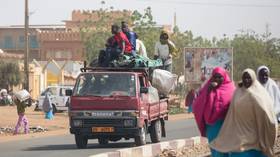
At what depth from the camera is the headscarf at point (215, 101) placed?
10.6 metres

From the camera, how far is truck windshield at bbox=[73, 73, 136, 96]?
20.9 m

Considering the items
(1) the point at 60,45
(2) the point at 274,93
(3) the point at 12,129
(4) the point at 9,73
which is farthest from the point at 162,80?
(1) the point at 60,45

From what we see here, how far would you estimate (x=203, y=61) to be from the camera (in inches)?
2028

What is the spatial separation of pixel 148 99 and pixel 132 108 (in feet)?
3.39

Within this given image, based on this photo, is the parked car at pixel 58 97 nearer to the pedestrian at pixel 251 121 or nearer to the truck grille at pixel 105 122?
the truck grille at pixel 105 122

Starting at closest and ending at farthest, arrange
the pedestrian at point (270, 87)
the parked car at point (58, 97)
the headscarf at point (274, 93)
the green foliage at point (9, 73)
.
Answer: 1. the pedestrian at point (270, 87)
2. the headscarf at point (274, 93)
3. the parked car at point (58, 97)
4. the green foliage at point (9, 73)

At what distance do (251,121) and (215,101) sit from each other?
527mm

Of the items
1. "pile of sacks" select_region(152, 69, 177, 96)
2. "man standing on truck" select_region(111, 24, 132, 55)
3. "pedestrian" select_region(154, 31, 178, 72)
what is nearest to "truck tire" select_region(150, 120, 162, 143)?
"pile of sacks" select_region(152, 69, 177, 96)

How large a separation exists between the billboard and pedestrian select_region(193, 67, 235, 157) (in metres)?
38.4

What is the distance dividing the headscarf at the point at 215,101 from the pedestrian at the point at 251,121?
0.25 m

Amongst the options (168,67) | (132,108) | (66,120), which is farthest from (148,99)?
(66,120)

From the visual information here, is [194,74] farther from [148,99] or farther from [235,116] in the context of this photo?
[235,116]

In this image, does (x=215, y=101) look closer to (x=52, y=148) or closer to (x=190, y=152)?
(x=190, y=152)

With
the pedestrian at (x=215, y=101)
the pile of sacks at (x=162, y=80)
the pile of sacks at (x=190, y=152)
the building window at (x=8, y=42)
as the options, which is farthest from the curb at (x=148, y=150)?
the building window at (x=8, y=42)
